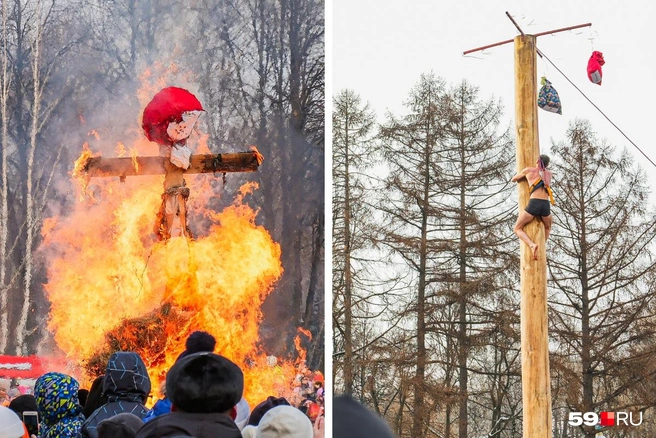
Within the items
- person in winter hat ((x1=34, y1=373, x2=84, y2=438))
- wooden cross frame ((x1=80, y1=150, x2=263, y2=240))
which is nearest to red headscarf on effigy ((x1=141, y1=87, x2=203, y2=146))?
wooden cross frame ((x1=80, y1=150, x2=263, y2=240))

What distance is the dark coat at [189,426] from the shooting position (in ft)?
A: 7.25

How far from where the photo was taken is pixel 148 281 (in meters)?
6.09

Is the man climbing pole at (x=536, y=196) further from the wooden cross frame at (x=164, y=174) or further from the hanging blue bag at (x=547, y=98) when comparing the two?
the wooden cross frame at (x=164, y=174)

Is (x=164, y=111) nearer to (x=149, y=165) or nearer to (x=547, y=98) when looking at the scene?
(x=149, y=165)

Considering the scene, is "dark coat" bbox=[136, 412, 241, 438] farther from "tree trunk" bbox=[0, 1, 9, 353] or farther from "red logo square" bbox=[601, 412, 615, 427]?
"red logo square" bbox=[601, 412, 615, 427]

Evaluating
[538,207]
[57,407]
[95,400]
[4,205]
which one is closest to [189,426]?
[57,407]

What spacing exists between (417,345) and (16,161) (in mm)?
3108

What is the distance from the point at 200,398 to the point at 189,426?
0.07m

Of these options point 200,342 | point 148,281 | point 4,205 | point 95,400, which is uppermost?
point 4,205

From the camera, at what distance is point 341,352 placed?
22.5 feet

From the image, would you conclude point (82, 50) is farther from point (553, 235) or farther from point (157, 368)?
point (553, 235)

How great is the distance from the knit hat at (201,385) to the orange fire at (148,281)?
12.5 feet

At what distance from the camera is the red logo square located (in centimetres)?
648

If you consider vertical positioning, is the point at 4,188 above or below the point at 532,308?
above
